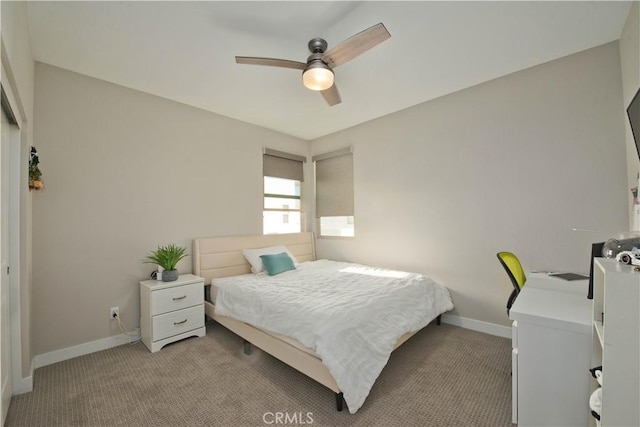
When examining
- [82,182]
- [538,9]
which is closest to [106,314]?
[82,182]

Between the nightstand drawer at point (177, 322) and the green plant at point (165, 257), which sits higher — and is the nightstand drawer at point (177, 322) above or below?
below

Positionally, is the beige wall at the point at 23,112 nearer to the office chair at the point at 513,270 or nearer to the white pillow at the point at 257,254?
the white pillow at the point at 257,254

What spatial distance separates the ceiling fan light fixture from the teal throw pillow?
214 centimetres

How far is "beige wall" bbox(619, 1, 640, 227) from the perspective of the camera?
1.79m

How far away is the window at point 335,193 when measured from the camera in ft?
13.7

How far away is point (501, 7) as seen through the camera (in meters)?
1.82

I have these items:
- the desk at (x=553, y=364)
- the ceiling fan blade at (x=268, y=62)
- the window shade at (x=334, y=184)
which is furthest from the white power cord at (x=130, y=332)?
the desk at (x=553, y=364)

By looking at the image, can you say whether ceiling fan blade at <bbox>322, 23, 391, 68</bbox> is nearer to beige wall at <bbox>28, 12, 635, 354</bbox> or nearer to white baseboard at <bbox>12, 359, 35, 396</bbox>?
beige wall at <bbox>28, 12, 635, 354</bbox>

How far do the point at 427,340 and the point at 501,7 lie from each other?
291cm

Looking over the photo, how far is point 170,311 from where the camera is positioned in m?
2.64

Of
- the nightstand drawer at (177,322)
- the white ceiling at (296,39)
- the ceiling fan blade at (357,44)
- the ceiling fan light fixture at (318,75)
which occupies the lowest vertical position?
the nightstand drawer at (177,322)

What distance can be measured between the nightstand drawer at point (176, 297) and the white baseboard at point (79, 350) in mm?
578

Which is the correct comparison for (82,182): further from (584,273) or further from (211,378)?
(584,273)

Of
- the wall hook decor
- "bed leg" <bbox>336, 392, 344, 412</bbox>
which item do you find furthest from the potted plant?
"bed leg" <bbox>336, 392, 344, 412</bbox>
